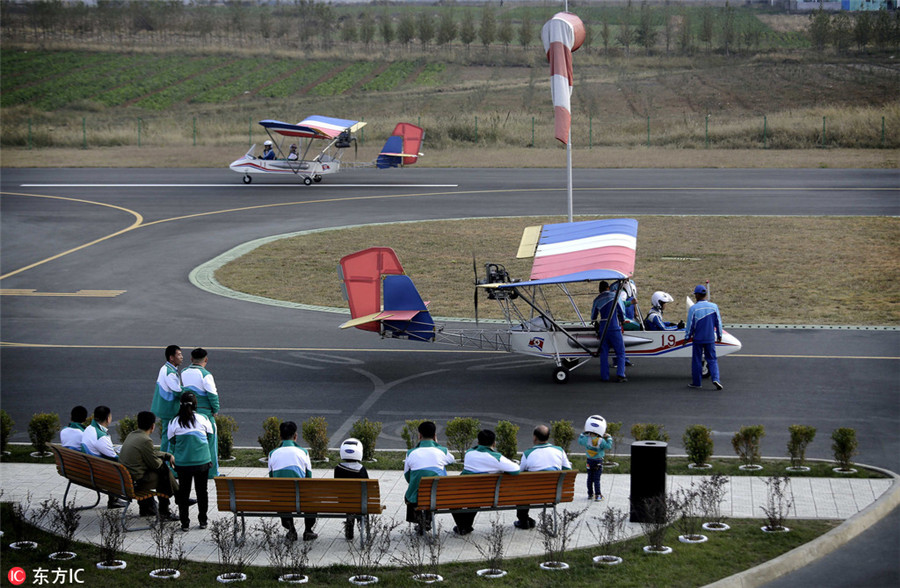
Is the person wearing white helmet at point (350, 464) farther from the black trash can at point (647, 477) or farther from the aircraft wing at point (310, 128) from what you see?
the aircraft wing at point (310, 128)

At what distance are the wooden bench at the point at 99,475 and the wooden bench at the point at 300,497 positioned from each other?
1.37 metres

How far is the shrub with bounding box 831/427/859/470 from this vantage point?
1394 cm

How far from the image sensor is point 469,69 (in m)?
116

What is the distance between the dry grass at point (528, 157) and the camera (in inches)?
2175

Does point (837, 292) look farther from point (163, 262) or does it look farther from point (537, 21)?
point (537, 21)

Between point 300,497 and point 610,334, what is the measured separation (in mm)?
9723

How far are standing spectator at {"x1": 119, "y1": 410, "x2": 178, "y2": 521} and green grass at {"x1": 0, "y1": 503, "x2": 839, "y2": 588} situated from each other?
117 centimetres

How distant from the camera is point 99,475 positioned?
1249 cm

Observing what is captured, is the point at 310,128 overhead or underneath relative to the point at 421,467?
overhead

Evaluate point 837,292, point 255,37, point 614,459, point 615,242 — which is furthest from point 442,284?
point 255,37

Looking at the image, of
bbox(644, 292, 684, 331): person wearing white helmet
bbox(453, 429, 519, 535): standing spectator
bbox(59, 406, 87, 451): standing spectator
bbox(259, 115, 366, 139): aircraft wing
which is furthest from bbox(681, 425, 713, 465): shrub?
bbox(259, 115, 366, 139): aircraft wing

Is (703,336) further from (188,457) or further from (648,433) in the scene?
(188,457)

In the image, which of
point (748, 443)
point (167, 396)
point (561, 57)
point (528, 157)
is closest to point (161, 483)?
point (167, 396)

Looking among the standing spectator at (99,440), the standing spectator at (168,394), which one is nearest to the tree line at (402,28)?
the standing spectator at (168,394)
